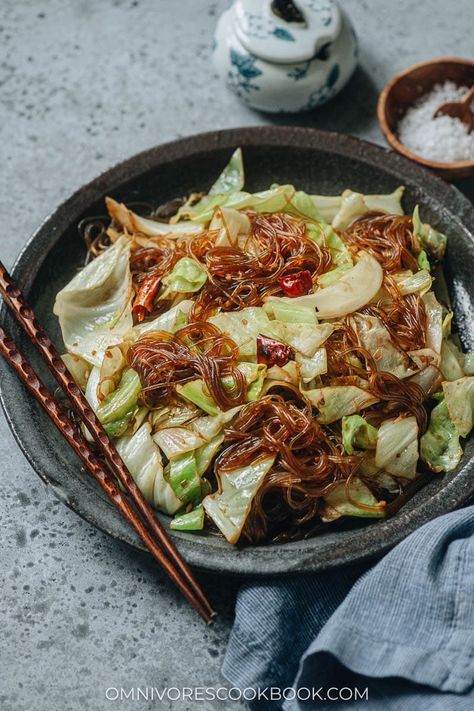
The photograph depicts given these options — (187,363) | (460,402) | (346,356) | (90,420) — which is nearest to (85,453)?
(90,420)

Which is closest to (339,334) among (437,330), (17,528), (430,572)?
(437,330)

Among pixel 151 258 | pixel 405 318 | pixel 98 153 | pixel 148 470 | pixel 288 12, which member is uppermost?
pixel 288 12

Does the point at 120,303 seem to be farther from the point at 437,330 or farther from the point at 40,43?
the point at 40,43

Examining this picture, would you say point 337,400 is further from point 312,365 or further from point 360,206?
point 360,206

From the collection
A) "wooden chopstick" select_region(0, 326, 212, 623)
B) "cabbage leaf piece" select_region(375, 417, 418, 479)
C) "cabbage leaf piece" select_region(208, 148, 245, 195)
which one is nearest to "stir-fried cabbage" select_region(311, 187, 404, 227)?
"cabbage leaf piece" select_region(208, 148, 245, 195)

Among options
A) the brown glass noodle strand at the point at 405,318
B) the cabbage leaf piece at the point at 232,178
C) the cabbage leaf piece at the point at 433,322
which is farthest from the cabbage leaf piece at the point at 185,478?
the cabbage leaf piece at the point at 232,178

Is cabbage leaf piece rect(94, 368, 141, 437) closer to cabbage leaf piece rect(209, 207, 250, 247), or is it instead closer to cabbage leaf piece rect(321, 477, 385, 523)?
cabbage leaf piece rect(209, 207, 250, 247)
